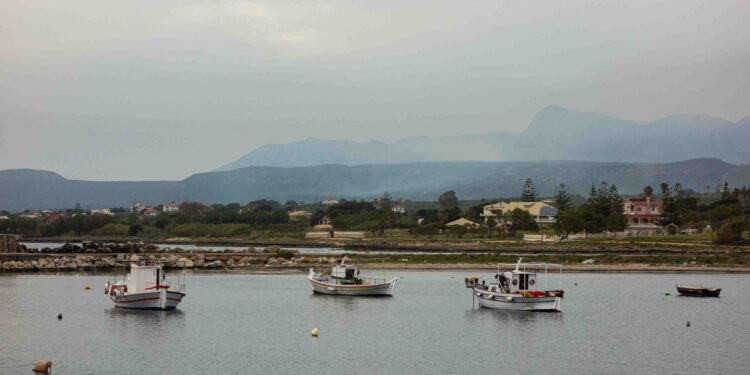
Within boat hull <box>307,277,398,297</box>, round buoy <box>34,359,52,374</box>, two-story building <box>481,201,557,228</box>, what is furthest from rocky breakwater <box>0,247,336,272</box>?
two-story building <box>481,201,557,228</box>

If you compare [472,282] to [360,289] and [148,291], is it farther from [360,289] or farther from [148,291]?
[148,291]

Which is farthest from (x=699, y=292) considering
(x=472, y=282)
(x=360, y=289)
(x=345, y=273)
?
(x=345, y=273)

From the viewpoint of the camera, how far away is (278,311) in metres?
58.1

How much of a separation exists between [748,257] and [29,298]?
214 ft

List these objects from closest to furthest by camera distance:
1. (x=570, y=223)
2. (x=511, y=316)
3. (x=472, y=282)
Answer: (x=511, y=316) < (x=472, y=282) < (x=570, y=223)

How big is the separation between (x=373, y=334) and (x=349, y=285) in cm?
1830

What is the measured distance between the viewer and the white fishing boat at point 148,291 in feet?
187

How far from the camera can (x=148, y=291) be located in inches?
2250

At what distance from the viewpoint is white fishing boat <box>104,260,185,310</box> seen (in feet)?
187

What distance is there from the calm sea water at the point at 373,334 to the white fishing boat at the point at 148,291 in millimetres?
684

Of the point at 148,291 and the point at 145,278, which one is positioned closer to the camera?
the point at 148,291

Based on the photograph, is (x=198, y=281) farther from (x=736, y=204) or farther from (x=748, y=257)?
(x=736, y=204)

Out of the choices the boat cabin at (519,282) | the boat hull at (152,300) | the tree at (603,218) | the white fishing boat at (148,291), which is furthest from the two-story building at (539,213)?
the white fishing boat at (148,291)

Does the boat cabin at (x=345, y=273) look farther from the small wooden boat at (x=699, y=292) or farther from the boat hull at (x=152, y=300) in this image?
the small wooden boat at (x=699, y=292)
